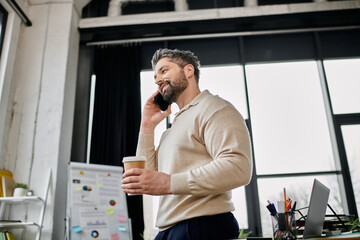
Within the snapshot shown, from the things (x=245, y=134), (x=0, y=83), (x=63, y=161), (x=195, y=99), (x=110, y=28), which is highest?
(x=110, y=28)

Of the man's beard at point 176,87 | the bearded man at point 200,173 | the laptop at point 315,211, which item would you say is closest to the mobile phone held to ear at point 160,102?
the man's beard at point 176,87

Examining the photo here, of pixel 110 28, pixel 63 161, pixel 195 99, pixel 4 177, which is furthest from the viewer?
pixel 110 28

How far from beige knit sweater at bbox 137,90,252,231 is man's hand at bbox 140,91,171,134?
25 cm

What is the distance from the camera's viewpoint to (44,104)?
4145mm

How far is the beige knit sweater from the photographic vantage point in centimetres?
100

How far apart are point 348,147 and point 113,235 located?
125 inches

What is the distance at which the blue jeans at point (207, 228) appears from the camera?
1037mm

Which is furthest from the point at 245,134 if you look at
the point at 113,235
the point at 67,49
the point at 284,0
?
the point at 284,0

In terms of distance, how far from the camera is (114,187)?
12.7ft

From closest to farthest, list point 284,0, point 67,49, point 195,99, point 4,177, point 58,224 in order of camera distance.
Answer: point 195,99 < point 4,177 < point 58,224 < point 67,49 < point 284,0

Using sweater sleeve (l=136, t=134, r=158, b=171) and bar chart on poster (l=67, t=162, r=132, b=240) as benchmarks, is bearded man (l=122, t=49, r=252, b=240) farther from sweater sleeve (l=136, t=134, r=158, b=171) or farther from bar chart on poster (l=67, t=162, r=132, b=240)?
bar chart on poster (l=67, t=162, r=132, b=240)

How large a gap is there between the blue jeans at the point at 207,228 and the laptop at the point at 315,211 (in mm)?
394

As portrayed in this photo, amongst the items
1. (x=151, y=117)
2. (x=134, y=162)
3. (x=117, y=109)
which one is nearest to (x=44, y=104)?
(x=117, y=109)

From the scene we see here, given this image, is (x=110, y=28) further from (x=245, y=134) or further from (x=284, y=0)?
(x=245, y=134)
